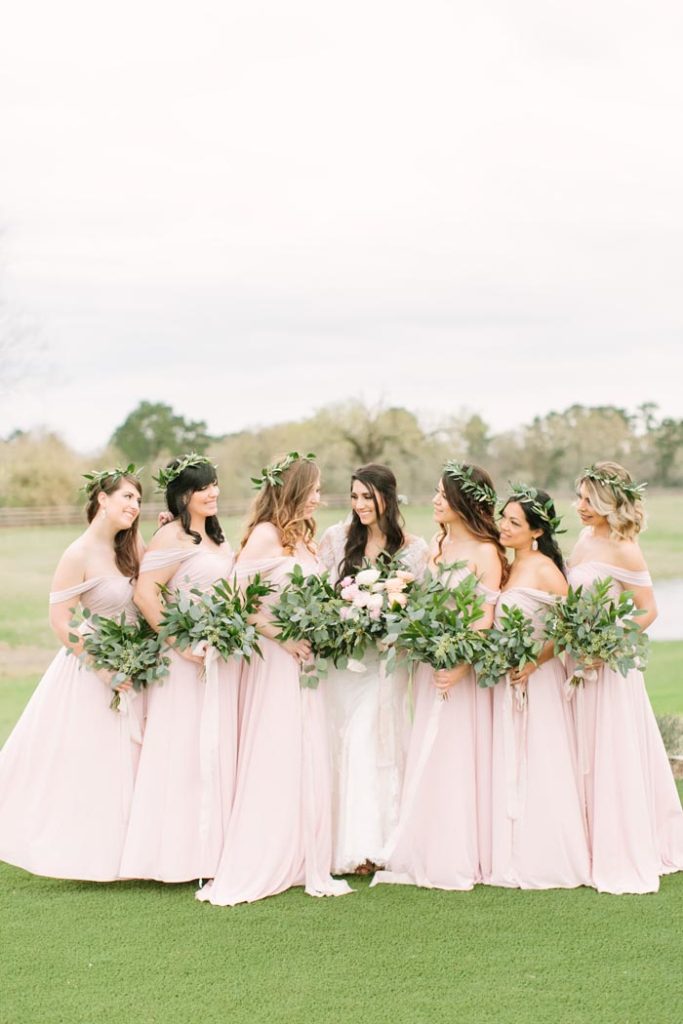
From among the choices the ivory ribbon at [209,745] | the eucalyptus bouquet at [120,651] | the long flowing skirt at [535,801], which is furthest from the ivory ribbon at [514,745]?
the eucalyptus bouquet at [120,651]

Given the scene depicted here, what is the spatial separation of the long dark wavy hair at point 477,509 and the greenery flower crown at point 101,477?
1764 mm

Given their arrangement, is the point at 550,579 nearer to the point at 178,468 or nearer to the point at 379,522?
the point at 379,522

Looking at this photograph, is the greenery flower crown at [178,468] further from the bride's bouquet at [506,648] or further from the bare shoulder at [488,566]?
the bride's bouquet at [506,648]

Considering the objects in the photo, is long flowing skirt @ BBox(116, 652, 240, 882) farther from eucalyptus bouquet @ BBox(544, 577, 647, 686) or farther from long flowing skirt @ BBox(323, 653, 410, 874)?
eucalyptus bouquet @ BBox(544, 577, 647, 686)

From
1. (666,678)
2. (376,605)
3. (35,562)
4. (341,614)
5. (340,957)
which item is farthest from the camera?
(35,562)

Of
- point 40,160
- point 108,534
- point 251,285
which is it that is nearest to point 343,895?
point 108,534

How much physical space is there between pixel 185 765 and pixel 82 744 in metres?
0.61

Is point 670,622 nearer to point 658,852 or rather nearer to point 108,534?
point 658,852

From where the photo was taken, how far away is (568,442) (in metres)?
18.6

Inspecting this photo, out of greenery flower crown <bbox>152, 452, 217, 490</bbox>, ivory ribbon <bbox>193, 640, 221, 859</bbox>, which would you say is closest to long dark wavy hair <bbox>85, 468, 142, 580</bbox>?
greenery flower crown <bbox>152, 452, 217, 490</bbox>

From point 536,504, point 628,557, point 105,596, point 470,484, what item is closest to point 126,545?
point 105,596

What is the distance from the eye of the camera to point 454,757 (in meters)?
5.82

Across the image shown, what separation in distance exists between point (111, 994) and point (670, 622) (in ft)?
64.1

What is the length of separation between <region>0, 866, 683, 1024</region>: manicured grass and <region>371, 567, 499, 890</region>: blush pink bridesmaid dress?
6.7 inches
